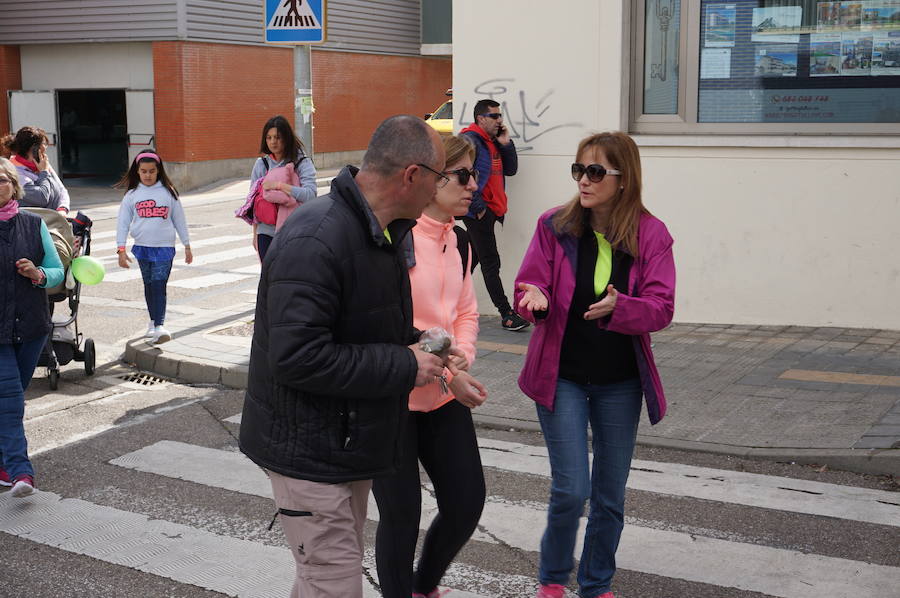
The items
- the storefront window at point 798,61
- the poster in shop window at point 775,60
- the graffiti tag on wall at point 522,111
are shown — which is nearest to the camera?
the storefront window at point 798,61

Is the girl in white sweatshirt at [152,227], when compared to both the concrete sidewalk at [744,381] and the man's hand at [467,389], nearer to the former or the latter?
the concrete sidewalk at [744,381]

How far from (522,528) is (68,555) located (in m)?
2.17

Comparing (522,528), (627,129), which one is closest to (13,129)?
(627,129)

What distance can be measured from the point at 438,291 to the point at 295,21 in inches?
243

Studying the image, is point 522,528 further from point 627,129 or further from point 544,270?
point 627,129

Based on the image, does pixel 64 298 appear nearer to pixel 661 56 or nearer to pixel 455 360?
pixel 661 56

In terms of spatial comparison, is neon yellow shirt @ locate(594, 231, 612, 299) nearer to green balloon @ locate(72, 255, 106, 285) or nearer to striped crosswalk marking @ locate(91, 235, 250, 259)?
green balloon @ locate(72, 255, 106, 285)

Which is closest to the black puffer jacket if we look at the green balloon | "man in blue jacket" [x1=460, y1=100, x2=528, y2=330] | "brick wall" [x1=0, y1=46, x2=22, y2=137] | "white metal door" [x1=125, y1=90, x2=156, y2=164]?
the green balloon

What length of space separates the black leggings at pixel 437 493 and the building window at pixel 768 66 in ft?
21.8

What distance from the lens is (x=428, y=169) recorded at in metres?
3.29

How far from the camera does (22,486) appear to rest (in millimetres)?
5852

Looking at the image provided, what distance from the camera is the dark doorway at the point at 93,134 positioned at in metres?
29.3

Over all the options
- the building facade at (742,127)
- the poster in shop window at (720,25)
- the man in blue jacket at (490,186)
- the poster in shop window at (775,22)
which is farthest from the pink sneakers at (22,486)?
the poster in shop window at (775,22)

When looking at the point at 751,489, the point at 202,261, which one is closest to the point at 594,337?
the point at 751,489
